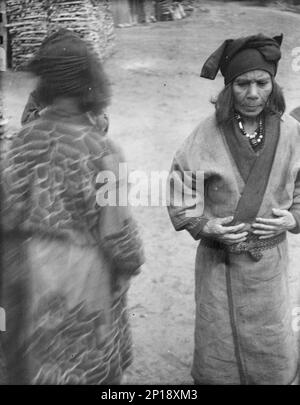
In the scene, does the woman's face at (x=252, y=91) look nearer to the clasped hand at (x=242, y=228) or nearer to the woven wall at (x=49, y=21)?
the clasped hand at (x=242, y=228)

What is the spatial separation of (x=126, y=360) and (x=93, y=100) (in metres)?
1.02

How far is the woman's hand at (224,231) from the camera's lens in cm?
190

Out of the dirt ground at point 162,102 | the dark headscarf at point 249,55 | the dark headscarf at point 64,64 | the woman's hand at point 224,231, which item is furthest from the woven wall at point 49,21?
the woman's hand at point 224,231

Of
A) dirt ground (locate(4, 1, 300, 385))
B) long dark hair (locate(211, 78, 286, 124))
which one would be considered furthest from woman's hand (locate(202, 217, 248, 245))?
dirt ground (locate(4, 1, 300, 385))

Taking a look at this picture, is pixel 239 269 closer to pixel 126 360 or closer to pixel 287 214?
pixel 287 214

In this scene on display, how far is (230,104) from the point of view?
1877 mm

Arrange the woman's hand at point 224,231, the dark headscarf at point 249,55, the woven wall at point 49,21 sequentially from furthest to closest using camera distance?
1. the woven wall at point 49,21
2. the woman's hand at point 224,231
3. the dark headscarf at point 249,55

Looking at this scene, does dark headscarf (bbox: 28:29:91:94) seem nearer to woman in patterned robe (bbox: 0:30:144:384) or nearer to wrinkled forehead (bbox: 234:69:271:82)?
woman in patterned robe (bbox: 0:30:144:384)

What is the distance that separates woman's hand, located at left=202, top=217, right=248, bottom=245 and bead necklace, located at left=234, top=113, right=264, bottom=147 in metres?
0.27

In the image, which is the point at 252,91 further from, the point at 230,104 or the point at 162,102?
the point at 162,102

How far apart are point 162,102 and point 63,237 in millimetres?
739

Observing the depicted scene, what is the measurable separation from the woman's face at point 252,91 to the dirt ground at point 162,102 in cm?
30

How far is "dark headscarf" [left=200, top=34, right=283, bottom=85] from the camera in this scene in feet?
5.82

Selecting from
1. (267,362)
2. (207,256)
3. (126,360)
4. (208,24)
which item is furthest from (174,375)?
(208,24)
